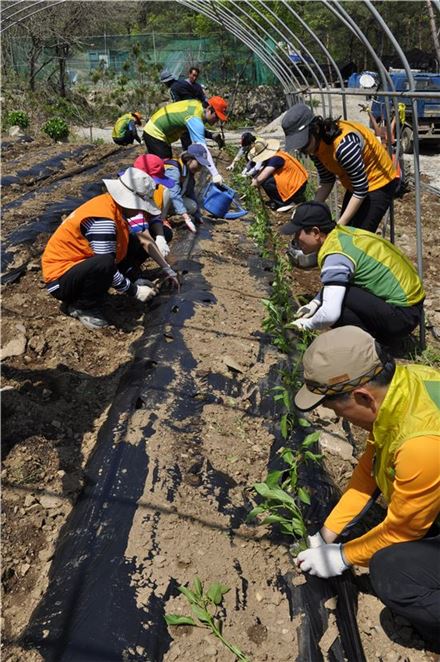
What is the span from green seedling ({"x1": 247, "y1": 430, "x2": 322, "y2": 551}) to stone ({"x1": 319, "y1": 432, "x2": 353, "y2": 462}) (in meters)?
0.39

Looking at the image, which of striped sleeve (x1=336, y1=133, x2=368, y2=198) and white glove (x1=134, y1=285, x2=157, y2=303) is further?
white glove (x1=134, y1=285, x2=157, y2=303)

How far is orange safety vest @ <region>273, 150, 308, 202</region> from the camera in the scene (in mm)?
6988

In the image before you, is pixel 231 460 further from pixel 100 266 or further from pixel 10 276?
pixel 10 276

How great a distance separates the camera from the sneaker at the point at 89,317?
4102 mm

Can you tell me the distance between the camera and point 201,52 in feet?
71.5

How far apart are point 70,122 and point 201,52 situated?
693 centimetres

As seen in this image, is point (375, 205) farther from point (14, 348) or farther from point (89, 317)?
point (14, 348)

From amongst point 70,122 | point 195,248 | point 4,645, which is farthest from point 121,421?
point 70,122

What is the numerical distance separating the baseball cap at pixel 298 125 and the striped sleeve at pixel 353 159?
0.25 m

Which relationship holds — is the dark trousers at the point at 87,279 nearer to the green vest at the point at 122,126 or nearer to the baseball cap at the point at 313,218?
the baseball cap at the point at 313,218

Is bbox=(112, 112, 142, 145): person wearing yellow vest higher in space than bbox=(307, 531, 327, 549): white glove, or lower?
higher

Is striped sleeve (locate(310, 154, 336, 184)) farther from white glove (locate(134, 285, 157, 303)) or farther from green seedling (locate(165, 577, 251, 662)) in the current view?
green seedling (locate(165, 577, 251, 662))

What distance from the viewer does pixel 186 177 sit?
6113 millimetres

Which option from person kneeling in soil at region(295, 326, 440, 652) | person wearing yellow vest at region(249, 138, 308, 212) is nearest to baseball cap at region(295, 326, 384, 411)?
person kneeling in soil at region(295, 326, 440, 652)
